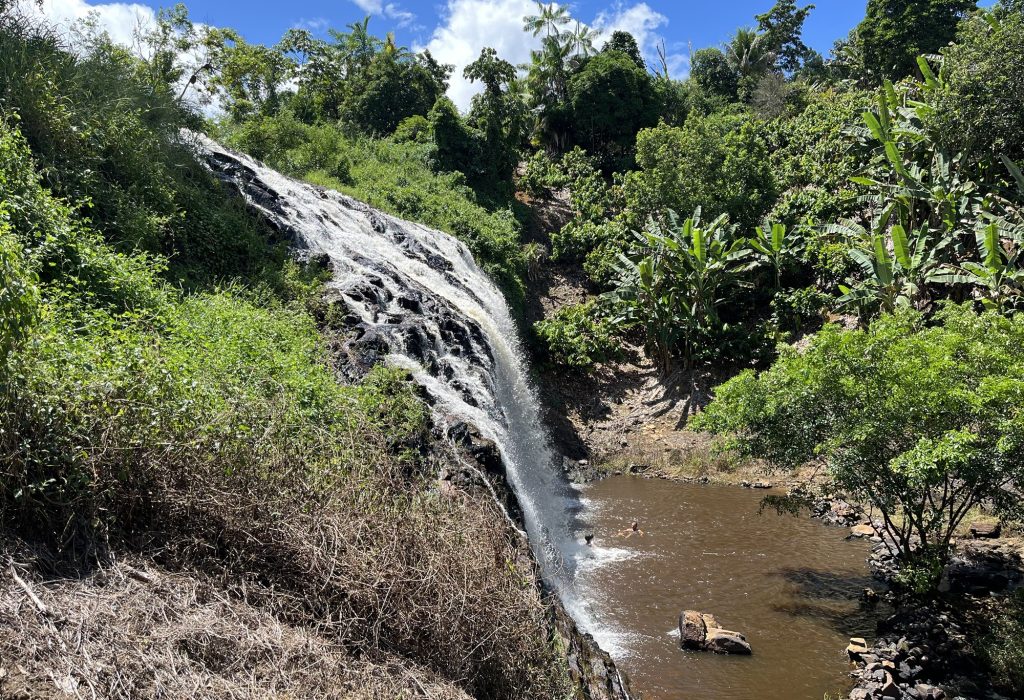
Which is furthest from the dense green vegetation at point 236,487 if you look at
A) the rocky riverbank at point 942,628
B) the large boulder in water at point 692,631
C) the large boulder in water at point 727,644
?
the rocky riverbank at point 942,628

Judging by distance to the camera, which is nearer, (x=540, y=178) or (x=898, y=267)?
(x=898, y=267)

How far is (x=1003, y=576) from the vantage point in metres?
10.2

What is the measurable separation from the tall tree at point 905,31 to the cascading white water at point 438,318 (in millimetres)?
25407

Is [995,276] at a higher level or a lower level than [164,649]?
higher

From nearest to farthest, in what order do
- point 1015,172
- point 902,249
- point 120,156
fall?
1. point 120,156
2. point 1015,172
3. point 902,249

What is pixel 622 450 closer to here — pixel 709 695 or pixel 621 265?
pixel 621 265

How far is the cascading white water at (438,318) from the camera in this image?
10.5 m

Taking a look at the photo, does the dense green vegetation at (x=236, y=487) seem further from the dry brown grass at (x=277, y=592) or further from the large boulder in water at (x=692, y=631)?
the large boulder in water at (x=692, y=631)

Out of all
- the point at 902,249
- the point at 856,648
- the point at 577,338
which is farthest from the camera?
Answer: the point at 577,338

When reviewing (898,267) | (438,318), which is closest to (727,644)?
(438,318)

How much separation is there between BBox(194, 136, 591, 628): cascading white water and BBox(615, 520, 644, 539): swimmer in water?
972mm

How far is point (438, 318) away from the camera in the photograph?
1271 centimetres

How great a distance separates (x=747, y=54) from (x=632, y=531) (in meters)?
36.8

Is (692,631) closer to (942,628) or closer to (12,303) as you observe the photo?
(942,628)
